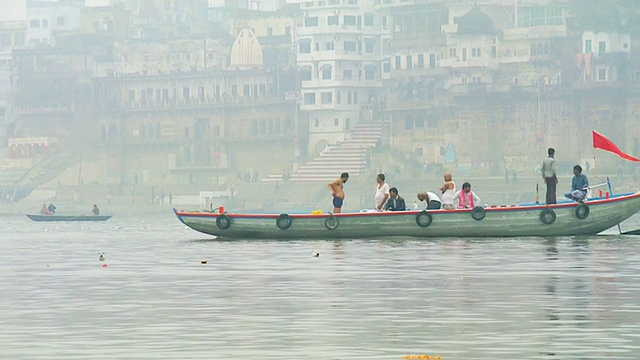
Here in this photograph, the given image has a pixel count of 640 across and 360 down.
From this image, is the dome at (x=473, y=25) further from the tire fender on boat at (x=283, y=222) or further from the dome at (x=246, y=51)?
the tire fender on boat at (x=283, y=222)

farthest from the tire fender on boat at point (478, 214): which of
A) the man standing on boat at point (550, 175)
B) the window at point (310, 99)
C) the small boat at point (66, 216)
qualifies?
the window at point (310, 99)

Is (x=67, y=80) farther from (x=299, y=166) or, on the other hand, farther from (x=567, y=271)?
(x=567, y=271)

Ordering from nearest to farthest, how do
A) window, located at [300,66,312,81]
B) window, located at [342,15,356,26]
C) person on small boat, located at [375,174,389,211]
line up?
person on small boat, located at [375,174,389,211] < window, located at [342,15,356,26] < window, located at [300,66,312,81]

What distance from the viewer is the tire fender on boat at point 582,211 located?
37.3 meters

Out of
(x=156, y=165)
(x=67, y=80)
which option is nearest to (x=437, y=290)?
(x=156, y=165)

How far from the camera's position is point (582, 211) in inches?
1474

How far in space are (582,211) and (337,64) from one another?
352 feet

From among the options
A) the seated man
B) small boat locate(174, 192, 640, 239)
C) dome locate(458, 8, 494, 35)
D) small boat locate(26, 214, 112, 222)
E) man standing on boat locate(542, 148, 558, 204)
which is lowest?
small boat locate(26, 214, 112, 222)

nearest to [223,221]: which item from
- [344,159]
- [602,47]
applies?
[602,47]

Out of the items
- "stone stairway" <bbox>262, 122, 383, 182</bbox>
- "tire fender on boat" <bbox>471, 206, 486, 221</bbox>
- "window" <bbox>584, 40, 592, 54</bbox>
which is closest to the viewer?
"tire fender on boat" <bbox>471, 206, 486, 221</bbox>

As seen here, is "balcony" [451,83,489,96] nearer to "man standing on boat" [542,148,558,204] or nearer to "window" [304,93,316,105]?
"window" [304,93,316,105]

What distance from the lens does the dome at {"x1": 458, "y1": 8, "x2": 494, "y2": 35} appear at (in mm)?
136625

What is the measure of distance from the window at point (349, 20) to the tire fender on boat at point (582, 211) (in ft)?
358

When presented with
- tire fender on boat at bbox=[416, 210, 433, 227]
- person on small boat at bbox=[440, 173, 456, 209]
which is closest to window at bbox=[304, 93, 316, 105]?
person on small boat at bbox=[440, 173, 456, 209]
